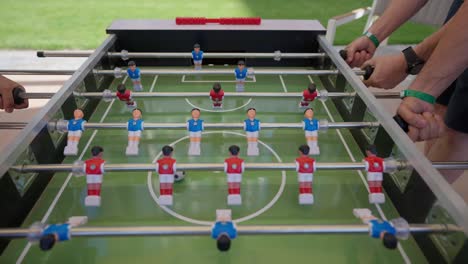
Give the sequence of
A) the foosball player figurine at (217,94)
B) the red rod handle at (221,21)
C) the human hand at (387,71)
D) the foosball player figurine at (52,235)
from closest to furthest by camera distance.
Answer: the foosball player figurine at (52,235) < the foosball player figurine at (217,94) < the human hand at (387,71) < the red rod handle at (221,21)

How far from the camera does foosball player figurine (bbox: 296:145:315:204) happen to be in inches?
34.0

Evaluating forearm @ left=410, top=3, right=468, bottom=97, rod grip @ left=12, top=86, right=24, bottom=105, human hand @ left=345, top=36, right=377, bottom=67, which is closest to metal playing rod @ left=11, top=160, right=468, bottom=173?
forearm @ left=410, top=3, right=468, bottom=97

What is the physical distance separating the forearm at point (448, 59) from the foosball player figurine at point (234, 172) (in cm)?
61

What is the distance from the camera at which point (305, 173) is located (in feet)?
2.86

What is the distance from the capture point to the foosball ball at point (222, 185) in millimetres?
714

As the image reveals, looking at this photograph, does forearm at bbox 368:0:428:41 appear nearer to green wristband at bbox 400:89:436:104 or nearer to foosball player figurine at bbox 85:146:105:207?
green wristband at bbox 400:89:436:104

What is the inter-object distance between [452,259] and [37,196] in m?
1.04

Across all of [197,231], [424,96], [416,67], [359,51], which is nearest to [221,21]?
[359,51]

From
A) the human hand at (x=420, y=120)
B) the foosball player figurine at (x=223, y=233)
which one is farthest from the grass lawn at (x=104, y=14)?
the foosball player figurine at (x=223, y=233)

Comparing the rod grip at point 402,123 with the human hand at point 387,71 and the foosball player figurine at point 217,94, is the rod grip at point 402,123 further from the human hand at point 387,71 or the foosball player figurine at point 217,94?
the foosball player figurine at point 217,94

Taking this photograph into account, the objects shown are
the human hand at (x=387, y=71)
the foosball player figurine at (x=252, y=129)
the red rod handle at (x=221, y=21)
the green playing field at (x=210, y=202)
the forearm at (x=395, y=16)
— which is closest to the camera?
the green playing field at (x=210, y=202)

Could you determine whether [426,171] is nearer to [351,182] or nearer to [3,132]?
[351,182]

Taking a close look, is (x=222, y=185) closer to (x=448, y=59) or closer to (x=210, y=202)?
(x=210, y=202)

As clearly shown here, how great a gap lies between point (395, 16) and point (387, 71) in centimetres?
34
